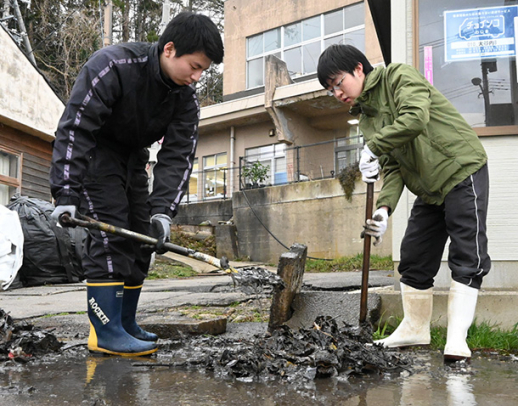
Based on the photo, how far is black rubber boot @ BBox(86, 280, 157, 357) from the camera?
2801 millimetres

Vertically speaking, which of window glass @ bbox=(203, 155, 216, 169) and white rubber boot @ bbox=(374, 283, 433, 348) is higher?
window glass @ bbox=(203, 155, 216, 169)

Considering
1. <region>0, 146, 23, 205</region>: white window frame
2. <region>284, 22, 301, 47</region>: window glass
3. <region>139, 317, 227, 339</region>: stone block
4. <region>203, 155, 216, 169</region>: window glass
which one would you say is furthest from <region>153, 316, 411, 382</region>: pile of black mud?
<region>203, 155, 216, 169</region>: window glass

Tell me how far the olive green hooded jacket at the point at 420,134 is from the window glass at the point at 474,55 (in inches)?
53.5

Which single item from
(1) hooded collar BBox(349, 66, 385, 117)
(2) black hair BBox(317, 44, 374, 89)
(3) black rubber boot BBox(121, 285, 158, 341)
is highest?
(2) black hair BBox(317, 44, 374, 89)

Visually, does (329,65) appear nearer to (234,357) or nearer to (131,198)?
(131,198)

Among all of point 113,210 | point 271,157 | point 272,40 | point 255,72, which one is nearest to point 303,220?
point 271,157

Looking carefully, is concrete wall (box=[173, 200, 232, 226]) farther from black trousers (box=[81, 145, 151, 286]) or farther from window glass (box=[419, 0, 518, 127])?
black trousers (box=[81, 145, 151, 286])

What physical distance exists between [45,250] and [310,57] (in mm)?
12550

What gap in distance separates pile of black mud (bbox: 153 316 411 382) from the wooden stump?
75cm

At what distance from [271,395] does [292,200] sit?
12973 mm

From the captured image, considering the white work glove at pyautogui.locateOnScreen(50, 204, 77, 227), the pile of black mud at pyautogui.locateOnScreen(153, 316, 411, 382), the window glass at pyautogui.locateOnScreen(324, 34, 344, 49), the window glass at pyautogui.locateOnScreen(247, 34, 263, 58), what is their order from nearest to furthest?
the pile of black mud at pyautogui.locateOnScreen(153, 316, 411, 382) → the white work glove at pyautogui.locateOnScreen(50, 204, 77, 227) → the window glass at pyautogui.locateOnScreen(324, 34, 344, 49) → the window glass at pyautogui.locateOnScreen(247, 34, 263, 58)

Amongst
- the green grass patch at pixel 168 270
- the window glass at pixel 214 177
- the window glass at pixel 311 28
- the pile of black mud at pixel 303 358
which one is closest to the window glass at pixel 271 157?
the window glass at pixel 214 177

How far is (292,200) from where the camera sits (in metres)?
14.9

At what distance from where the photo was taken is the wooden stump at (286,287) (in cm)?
353
